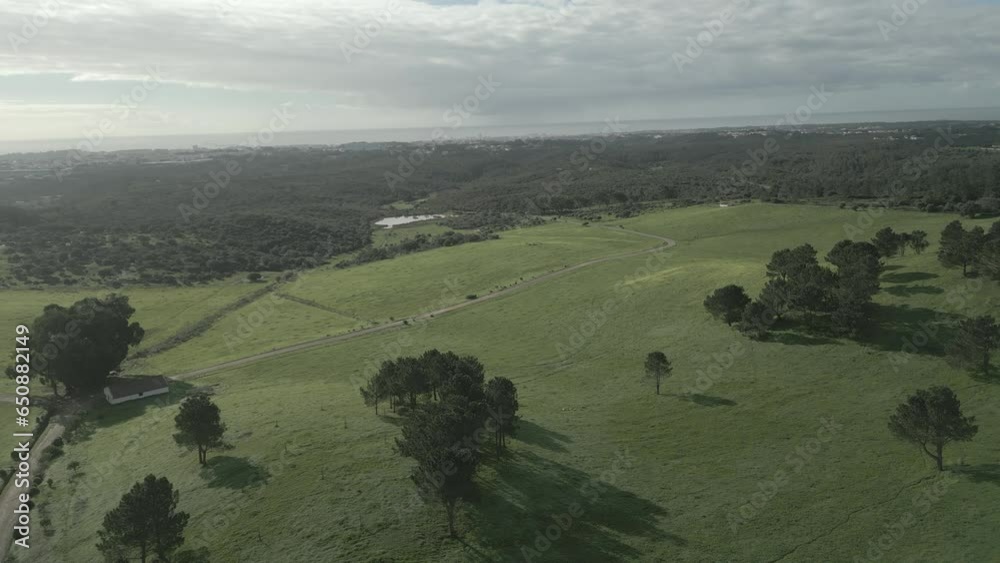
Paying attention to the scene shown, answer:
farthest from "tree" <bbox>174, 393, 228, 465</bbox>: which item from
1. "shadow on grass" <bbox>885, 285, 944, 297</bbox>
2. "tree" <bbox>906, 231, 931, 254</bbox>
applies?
"tree" <bbox>906, 231, 931, 254</bbox>

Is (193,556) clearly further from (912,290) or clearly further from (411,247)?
(411,247)

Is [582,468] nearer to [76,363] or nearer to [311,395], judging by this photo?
[311,395]

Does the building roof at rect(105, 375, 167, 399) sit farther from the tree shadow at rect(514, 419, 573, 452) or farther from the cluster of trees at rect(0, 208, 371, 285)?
the cluster of trees at rect(0, 208, 371, 285)

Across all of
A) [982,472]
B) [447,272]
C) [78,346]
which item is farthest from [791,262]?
[78,346]

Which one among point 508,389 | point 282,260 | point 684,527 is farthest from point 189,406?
point 282,260

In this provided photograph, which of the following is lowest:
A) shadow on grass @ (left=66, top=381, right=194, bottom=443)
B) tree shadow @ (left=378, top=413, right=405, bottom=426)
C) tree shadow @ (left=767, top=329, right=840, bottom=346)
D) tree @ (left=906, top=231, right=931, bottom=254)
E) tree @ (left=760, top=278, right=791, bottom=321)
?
shadow on grass @ (left=66, top=381, right=194, bottom=443)

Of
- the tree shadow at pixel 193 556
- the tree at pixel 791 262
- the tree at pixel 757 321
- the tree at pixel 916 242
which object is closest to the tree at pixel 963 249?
the tree at pixel 916 242
